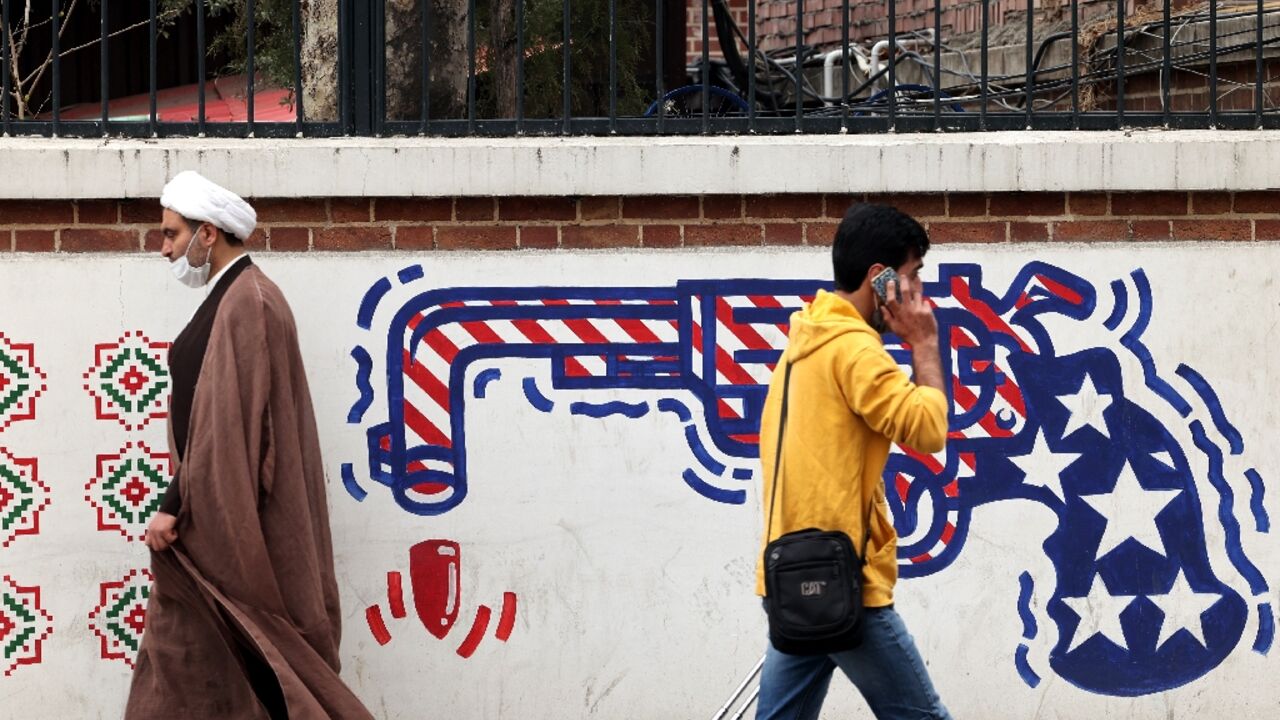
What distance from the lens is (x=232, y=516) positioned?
15.9 ft

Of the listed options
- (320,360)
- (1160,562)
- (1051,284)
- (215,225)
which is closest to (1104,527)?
(1160,562)

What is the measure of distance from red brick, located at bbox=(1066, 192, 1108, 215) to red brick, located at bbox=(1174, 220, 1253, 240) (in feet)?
0.80

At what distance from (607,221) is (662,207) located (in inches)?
6.9

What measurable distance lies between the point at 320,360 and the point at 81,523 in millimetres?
893

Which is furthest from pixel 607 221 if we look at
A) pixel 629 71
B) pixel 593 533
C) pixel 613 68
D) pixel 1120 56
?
pixel 629 71

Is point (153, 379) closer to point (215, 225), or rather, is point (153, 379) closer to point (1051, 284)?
point (215, 225)

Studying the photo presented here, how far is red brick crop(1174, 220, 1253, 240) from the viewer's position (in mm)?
5805

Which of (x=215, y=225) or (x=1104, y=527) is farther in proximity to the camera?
(x=1104, y=527)

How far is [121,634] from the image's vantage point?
18.9 feet

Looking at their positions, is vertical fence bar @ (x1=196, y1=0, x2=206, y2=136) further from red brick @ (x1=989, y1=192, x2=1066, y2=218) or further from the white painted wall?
red brick @ (x1=989, y1=192, x2=1066, y2=218)

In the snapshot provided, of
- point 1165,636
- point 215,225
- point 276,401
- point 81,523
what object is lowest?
point 1165,636

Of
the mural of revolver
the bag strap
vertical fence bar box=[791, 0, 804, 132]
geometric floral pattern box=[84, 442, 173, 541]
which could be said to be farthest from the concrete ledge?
the bag strap

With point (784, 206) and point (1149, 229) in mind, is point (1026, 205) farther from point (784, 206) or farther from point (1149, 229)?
point (784, 206)

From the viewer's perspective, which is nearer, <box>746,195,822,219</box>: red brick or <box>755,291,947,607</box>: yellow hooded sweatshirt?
<box>755,291,947,607</box>: yellow hooded sweatshirt
